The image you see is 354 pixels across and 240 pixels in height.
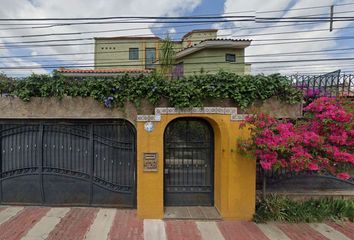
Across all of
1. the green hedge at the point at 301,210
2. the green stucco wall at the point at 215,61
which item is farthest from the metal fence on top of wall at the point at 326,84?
the green stucco wall at the point at 215,61

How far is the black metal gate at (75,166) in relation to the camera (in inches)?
231

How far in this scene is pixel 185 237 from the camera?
4.54 meters

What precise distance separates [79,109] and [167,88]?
2103 millimetres

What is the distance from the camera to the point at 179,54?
15.8 metres

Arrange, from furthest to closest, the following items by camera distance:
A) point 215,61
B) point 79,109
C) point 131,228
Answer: point 215,61, point 79,109, point 131,228

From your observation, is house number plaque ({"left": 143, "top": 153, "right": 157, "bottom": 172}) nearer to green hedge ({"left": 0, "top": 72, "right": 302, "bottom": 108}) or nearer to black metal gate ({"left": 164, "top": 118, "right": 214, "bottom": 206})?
black metal gate ({"left": 164, "top": 118, "right": 214, "bottom": 206})

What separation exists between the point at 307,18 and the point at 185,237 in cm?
697

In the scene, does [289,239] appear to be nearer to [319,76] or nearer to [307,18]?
[319,76]

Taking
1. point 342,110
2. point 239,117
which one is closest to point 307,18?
point 342,110

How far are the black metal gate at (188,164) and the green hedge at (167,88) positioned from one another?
96cm

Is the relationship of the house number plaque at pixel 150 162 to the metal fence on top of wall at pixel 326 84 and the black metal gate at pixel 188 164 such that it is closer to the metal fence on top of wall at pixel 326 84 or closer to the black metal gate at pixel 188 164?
the black metal gate at pixel 188 164

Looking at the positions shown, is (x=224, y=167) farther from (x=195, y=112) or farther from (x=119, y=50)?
(x=119, y=50)

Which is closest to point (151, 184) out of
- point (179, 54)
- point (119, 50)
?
point (179, 54)

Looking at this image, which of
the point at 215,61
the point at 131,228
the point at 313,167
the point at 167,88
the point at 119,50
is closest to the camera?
the point at 313,167
